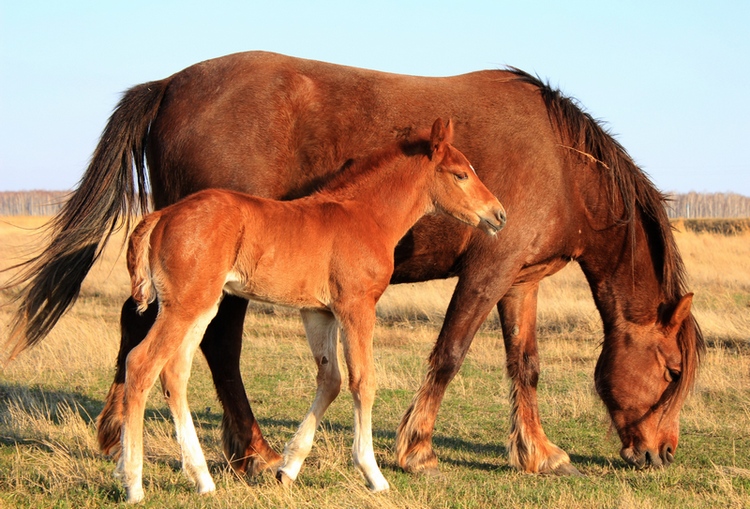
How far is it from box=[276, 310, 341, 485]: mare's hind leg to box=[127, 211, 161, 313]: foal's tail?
1078 millimetres

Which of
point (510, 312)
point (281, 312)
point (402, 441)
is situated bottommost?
point (281, 312)

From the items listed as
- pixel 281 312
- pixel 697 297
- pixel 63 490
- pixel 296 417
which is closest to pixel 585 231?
pixel 296 417

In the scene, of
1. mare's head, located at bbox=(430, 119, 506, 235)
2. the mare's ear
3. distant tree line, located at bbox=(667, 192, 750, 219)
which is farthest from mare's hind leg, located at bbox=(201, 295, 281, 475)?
distant tree line, located at bbox=(667, 192, 750, 219)

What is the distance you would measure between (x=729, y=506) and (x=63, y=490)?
3.58m

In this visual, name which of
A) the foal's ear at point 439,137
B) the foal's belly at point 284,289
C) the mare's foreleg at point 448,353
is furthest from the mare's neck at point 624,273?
the foal's belly at point 284,289

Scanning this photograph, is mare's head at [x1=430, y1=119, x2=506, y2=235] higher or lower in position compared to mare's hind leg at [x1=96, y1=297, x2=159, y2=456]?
higher

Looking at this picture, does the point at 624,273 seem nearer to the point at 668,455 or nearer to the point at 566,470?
the point at 668,455

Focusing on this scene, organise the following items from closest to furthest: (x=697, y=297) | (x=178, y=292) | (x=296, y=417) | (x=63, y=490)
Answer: (x=178, y=292)
(x=63, y=490)
(x=296, y=417)
(x=697, y=297)

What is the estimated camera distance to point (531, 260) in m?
5.59

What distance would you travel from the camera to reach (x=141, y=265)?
4.05 metres

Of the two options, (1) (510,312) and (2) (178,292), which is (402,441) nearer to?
(1) (510,312)

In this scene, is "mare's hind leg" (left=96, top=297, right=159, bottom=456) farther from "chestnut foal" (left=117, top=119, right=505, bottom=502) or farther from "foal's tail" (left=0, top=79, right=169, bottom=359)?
"chestnut foal" (left=117, top=119, right=505, bottom=502)

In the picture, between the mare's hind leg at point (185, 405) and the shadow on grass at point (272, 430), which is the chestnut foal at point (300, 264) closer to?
the mare's hind leg at point (185, 405)

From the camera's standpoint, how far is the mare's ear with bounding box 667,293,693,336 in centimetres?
561
